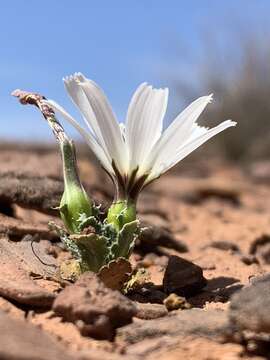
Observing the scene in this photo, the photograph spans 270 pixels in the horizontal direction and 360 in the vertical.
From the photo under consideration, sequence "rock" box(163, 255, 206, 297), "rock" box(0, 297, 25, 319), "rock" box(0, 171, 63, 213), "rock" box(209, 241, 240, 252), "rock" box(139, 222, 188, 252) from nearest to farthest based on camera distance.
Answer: "rock" box(0, 297, 25, 319), "rock" box(163, 255, 206, 297), "rock" box(0, 171, 63, 213), "rock" box(139, 222, 188, 252), "rock" box(209, 241, 240, 252)

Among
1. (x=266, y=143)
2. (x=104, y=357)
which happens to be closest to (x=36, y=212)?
(x=104, y=357)

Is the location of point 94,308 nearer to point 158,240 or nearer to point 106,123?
point 106,123

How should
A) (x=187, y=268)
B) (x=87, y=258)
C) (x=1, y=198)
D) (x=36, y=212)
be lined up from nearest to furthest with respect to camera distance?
(x=87, y=258) < (x=187, y=268) < (x=1, y=198) < (x=36, y=212)

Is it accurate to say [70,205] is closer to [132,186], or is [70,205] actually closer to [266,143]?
[132,186]

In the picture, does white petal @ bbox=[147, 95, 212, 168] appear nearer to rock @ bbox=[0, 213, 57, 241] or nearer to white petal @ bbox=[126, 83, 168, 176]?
white petal @ bbox=[126, 83, 168, 176]

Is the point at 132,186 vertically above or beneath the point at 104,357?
above

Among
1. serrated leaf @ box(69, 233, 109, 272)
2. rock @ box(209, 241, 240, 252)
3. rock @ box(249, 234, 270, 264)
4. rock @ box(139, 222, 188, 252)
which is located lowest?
rock @ box(249, 234, 270, 264)

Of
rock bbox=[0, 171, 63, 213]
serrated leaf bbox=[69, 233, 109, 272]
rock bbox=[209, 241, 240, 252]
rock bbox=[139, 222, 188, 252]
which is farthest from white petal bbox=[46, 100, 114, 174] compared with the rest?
rock bbox=[209, 241, 240, 252]
